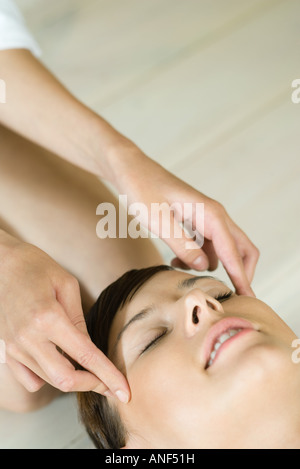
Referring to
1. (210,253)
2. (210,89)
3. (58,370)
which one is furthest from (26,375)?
(210,89)

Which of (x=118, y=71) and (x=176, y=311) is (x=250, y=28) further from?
(x=176, y=311)

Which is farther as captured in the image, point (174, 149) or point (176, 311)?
point (174, 149)

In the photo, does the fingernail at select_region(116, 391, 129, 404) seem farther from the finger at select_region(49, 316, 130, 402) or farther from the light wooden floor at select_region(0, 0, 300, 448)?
the light wooden floor at select_region(0, 0, 300, 448)

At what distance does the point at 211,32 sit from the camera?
181cm

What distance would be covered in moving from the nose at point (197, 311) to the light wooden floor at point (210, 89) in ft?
1.27

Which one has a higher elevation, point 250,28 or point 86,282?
point 250,28

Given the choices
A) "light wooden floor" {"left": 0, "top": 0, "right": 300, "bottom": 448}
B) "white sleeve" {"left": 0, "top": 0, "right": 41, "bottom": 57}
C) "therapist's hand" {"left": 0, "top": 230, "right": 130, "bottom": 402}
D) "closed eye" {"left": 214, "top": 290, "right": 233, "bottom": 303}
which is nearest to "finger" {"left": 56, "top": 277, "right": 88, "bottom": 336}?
"therapist's hand" {"left": 0, "top": 230, "right": 130, "bottom": 402}

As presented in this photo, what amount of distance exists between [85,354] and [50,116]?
0.49 metres

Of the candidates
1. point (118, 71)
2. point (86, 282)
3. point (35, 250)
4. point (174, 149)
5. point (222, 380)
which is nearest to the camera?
point (222, 380)

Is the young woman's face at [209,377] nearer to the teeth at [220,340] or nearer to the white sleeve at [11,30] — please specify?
the teeth at [220,340]

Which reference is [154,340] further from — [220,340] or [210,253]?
[210,253]

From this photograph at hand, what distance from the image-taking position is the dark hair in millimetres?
956

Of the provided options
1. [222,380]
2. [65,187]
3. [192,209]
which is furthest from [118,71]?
[222,380]

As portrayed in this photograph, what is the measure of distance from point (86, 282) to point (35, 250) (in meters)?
0.30
